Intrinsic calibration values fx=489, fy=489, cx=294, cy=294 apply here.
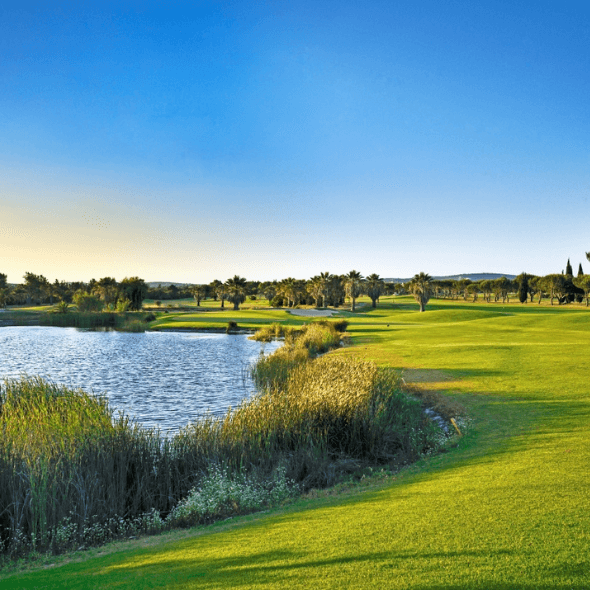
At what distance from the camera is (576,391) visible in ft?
52.7

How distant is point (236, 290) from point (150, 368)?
83455 mm

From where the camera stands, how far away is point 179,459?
11.9 m

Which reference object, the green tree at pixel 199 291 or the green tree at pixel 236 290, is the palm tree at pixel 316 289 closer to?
the green tree at pixel 236 290

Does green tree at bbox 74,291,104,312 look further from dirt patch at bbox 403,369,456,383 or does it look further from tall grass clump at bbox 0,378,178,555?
tall grass clump at bbox 0,378,178,555

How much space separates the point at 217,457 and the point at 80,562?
4660 millimetres

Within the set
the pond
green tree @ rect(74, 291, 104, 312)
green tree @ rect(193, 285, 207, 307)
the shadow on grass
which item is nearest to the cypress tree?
green tree @ rect(193, 285, 207, 307)

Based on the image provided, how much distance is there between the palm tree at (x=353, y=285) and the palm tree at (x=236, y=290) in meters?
26.2

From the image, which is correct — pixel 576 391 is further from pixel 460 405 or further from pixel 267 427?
pixel 267 427

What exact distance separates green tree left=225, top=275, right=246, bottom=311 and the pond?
56.9 m

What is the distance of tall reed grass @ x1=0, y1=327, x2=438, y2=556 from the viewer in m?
9.23

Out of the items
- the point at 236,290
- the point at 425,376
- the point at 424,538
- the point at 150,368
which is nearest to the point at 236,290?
the point at 236,290

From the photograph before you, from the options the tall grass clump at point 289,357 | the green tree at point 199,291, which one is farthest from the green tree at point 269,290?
the tall grass clump at point 289,357

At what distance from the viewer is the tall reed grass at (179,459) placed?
30.3 ft

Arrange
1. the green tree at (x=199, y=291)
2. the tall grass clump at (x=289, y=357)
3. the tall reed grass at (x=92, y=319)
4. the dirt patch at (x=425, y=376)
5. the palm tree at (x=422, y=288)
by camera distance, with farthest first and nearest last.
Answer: the green tree at (x=199, y=291) < the palm tree at (x=422, y=288) < the tall reed grass at (x=92, y=319) < the tall grass clump at (x=289, y=357) < the dirt patch at (x=425, y=376)
